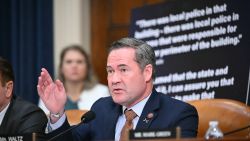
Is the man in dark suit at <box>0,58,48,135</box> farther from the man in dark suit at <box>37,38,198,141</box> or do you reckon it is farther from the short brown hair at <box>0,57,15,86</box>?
the man in dark suit at <box>37,38,198,141</box>

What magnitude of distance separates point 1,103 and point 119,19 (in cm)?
282

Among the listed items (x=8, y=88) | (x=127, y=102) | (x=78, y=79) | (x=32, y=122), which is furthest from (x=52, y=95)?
(x=78, y=79)

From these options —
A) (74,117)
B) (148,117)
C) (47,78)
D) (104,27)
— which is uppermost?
(104,27)

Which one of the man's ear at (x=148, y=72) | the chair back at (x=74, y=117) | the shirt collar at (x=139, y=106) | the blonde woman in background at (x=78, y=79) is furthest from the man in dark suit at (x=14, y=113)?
the blonde woman in background at (x=78, y=79)

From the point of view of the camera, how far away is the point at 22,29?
6422 millimetres

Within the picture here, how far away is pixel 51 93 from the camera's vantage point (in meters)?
3.45

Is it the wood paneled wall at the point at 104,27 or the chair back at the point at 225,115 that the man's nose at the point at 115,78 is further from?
the wood paneled wall at the point at 104,27

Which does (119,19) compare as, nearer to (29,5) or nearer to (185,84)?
(29,5)

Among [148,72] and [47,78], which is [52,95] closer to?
[47,78]

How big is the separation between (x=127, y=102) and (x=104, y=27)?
312 centimetres

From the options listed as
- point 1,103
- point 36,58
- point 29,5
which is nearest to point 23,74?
point 36,58

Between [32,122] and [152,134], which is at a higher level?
[152,134]

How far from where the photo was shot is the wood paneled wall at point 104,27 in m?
6.43

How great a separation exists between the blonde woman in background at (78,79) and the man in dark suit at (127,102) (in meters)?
2.11
